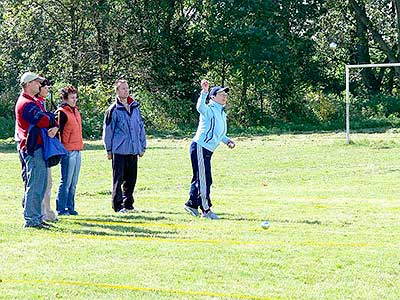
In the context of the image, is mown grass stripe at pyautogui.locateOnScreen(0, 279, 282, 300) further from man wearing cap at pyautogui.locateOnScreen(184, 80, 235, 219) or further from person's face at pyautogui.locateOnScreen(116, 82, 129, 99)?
person's face at pyautogui.locateOnScreen(116, 82, 129, 99)

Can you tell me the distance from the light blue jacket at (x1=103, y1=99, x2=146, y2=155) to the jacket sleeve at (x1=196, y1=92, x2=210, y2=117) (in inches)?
44.4

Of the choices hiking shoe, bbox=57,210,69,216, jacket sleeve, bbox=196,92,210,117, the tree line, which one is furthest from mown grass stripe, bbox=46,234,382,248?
the tree line

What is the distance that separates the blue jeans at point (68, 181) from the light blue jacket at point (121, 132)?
0.51 metres

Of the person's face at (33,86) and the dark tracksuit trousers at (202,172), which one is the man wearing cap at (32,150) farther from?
the dark tracksuit trousers at (202,172)

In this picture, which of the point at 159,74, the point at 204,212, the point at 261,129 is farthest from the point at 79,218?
the point at 159,74

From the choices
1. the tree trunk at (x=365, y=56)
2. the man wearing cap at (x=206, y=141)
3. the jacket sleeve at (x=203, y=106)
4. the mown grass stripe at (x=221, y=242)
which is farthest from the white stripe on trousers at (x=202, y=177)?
the tree trunk at (x=365, y=56)

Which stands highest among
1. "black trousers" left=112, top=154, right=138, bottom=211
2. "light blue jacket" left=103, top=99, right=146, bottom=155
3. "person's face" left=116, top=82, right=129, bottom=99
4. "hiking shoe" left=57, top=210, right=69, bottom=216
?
"person's face" left=116, top=82, right=129, bottom=99

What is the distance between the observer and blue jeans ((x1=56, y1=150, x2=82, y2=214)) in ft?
38.4

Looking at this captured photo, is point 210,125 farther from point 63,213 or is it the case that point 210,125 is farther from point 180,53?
point 180,53

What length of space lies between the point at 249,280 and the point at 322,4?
34.7m

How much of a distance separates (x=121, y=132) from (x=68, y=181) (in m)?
0.98

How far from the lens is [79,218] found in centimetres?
1128

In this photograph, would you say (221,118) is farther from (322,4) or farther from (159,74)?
(322,4)

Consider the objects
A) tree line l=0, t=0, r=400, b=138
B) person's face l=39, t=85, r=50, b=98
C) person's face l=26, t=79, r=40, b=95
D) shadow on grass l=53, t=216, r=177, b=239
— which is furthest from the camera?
tree line l=0, t=0, r=400, b=138
